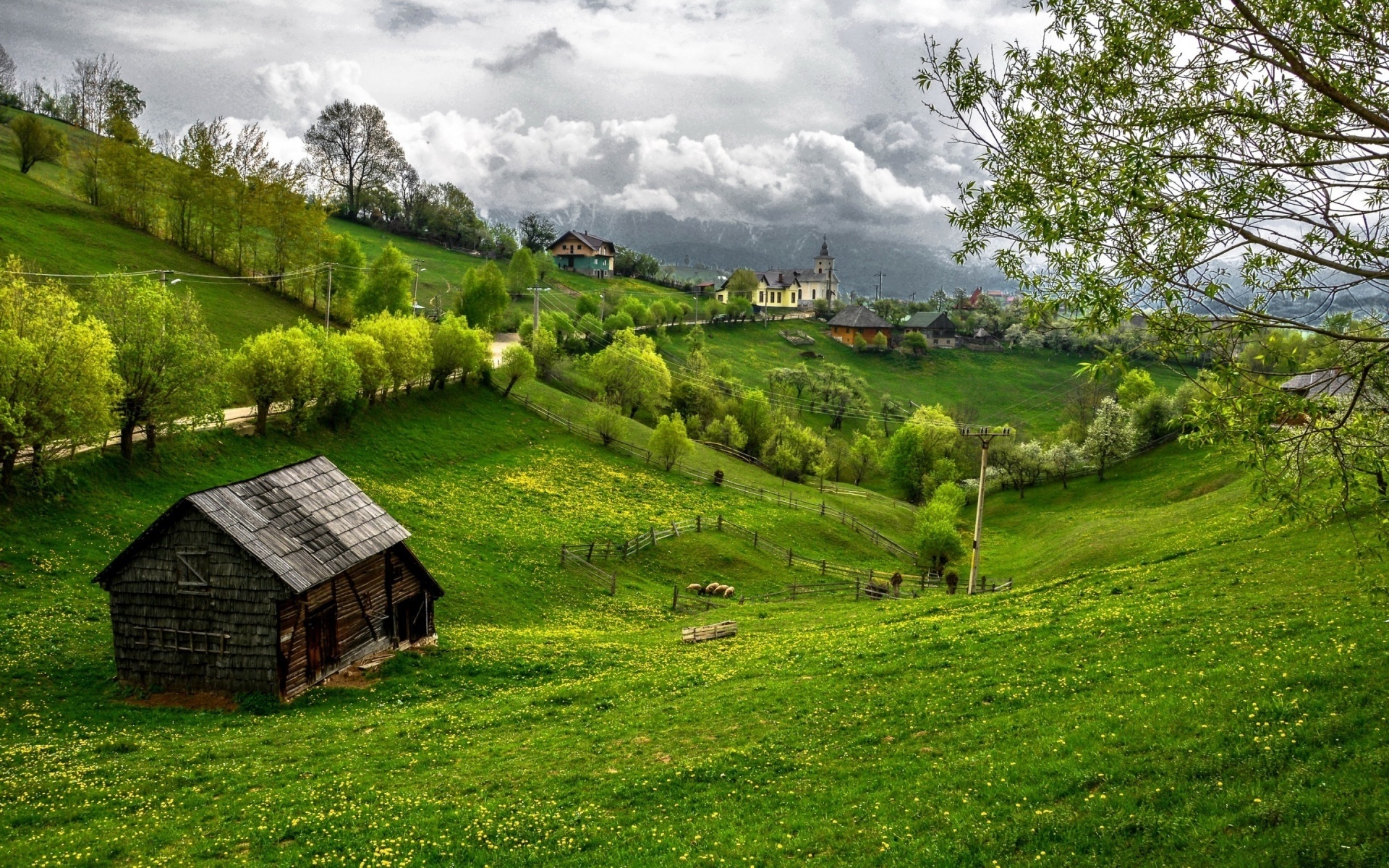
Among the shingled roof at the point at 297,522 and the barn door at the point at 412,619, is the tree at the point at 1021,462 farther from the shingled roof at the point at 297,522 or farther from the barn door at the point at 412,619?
the shingled roof at the point at 297,522

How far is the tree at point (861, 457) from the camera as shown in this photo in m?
97.4

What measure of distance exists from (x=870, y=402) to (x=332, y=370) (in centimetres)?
8392

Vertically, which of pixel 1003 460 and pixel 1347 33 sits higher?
pixel 1347 33

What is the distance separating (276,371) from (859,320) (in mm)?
128655

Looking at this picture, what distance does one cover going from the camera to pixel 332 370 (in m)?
A: 56.7

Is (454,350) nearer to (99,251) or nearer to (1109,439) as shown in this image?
(99,251)

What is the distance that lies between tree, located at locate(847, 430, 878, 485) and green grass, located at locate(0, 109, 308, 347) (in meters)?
60.7

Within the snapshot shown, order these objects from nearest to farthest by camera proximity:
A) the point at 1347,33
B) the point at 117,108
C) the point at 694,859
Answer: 1. the point at 1347,33
2. the point at 694,859
3. the point at 117,108

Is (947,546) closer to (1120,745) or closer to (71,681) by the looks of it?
(1120,745)

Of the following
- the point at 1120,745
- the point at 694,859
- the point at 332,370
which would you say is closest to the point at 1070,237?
the point at 1120,745

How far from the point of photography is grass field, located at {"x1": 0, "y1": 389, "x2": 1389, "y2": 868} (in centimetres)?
1409

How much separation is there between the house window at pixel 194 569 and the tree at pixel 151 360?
18.3 meters

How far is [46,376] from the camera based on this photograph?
35.2m

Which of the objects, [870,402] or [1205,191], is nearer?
[1205,191]
